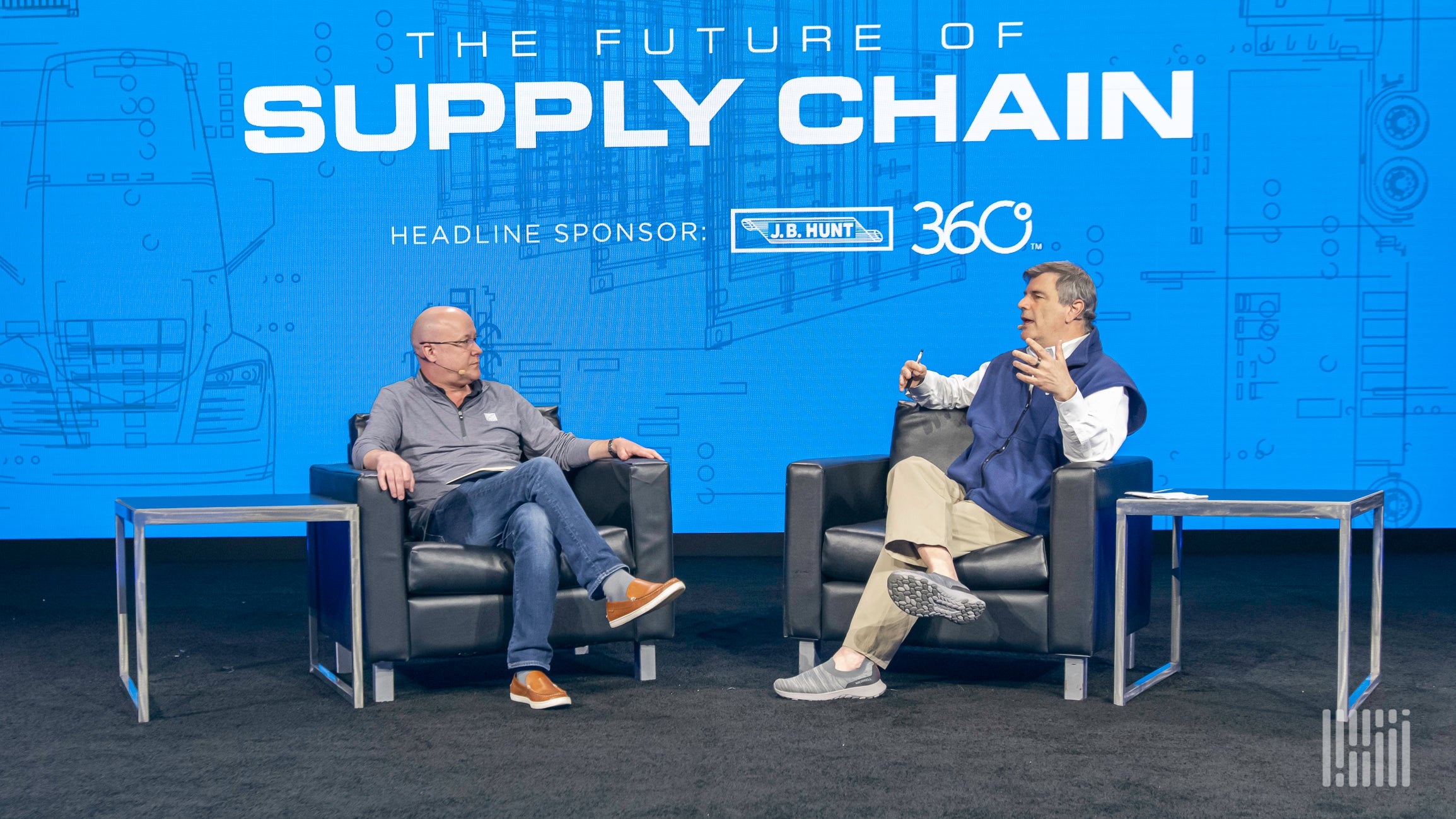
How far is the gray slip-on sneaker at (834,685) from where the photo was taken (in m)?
2.87

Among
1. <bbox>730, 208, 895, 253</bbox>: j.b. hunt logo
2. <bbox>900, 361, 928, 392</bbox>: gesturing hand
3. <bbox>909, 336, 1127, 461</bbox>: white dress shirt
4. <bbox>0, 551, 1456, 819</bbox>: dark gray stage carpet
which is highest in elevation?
→ <bbox>730, 208, 895, 253</bbox>: j.b. hunt logo

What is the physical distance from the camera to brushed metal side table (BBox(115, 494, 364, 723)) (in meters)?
2.67

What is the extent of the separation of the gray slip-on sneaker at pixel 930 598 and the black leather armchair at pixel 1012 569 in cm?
23

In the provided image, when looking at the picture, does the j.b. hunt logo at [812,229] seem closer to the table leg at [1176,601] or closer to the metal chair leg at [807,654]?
the table leg at [1176,601]

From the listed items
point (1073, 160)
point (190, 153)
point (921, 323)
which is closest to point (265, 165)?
point (190, 153)

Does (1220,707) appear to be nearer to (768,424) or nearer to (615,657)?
(615,657)

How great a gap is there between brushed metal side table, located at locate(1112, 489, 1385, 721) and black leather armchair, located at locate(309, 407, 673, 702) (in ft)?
3.65

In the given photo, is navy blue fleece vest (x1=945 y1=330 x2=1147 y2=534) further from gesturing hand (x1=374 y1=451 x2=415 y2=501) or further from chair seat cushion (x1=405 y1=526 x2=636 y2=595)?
gesturing hand (x1=374 y1=451 x2=415 y2=501)

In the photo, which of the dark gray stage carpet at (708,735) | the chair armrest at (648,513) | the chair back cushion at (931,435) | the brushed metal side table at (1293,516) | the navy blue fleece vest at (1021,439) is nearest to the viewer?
the dark gray stage carpet at (708,735)

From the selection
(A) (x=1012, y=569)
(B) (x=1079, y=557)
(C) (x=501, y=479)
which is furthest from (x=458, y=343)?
(B) (x=1079, y=557)

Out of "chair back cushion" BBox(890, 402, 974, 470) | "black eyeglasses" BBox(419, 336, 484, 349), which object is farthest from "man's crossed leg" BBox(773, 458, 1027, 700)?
"black eyeglasses" BBox(419, 336, 484, 349)

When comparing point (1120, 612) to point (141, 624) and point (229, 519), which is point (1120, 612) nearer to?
point (229, 519)

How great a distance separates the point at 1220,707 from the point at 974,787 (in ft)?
2.99

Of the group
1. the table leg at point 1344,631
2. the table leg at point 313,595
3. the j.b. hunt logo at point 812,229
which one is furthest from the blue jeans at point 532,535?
the j.b. hunt logo at point 812,229
